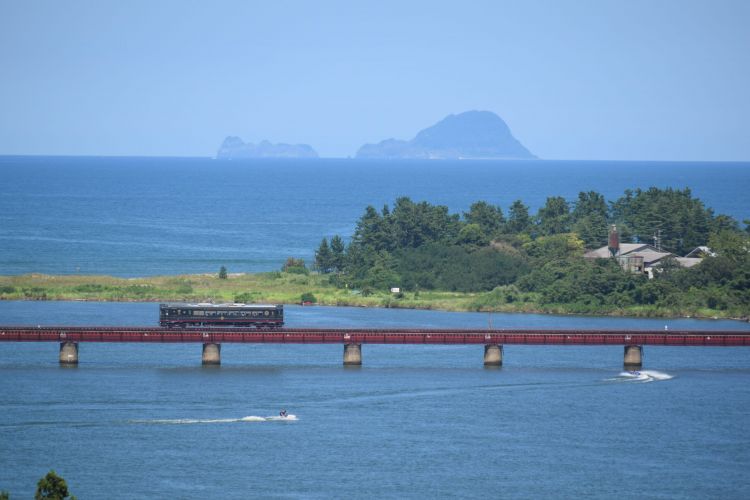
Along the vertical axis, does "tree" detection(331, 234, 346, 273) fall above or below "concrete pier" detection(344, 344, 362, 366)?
above

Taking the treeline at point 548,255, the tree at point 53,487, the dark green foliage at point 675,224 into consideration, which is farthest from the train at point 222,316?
the dark green foliage at point 675,224

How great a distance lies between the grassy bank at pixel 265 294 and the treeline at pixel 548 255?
112cm

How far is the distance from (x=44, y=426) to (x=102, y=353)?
103 feet

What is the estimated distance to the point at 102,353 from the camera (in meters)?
123

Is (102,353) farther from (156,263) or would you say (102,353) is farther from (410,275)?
(156,263)

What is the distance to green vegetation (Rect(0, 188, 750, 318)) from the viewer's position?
153m

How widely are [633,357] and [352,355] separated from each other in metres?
24.1

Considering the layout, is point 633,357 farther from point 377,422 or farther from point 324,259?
point 324,259

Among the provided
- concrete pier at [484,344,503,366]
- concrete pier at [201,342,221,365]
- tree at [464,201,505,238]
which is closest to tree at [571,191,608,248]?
tree at [464,201,505,238]

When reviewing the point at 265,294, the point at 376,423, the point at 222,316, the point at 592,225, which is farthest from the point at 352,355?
the point at 592,225

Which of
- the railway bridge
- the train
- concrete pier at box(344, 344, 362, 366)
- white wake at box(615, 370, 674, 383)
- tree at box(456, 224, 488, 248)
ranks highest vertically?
tree at box(456, 224, 488, 248)

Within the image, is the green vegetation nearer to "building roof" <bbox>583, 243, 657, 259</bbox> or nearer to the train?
"building roof" <bbox>583, 243, 657, 259</bbox>

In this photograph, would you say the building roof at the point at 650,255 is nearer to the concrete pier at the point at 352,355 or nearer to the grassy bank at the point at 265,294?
the grassy bank at the point at 265,294

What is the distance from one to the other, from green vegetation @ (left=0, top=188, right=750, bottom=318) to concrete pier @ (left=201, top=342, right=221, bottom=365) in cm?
3572
